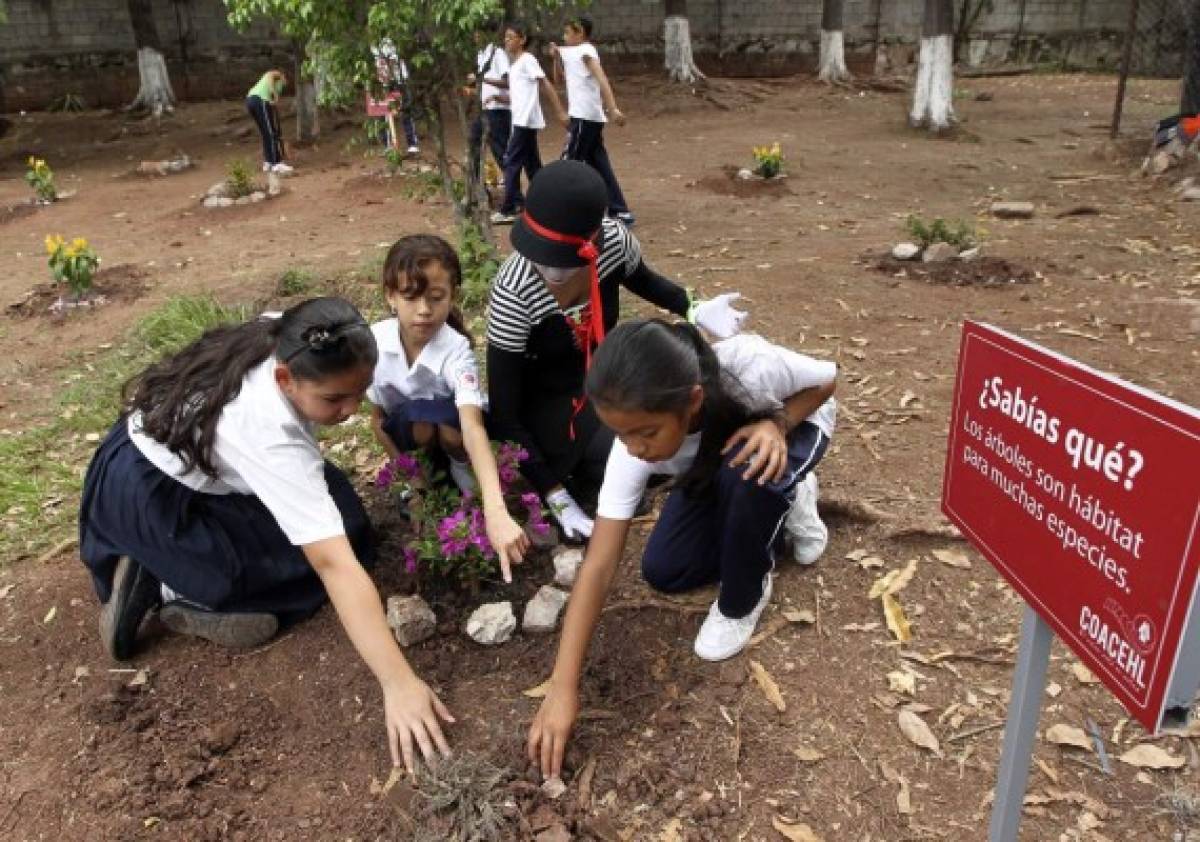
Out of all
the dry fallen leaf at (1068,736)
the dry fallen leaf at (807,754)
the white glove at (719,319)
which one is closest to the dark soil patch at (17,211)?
the white glove at (719,319)

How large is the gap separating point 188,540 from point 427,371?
84 cm

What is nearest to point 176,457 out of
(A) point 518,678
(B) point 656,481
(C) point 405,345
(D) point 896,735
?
(C) point 405,345

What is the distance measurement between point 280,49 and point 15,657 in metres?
15.8

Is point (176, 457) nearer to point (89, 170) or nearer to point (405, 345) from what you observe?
point (405, 345)

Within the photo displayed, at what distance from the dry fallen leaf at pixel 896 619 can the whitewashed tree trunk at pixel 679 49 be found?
14.1 m

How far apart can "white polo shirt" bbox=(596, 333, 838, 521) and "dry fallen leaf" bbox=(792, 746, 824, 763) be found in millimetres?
677

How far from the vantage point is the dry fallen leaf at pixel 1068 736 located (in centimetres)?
202

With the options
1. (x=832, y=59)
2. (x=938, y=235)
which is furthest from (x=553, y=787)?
(x=832, y=59)

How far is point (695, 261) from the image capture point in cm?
584

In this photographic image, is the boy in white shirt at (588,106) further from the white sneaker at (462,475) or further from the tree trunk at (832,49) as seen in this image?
the tree trunk at (832,49)

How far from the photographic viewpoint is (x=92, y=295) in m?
6.06

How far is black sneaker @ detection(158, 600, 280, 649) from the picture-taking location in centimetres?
247

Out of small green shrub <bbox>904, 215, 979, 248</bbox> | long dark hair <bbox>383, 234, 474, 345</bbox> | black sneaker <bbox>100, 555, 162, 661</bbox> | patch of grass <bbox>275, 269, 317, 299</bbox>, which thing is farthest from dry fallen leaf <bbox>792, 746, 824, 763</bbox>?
patch of grass <bbox>275, 269, 317, 299</bbox>

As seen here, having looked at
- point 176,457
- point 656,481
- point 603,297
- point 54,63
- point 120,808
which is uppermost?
point 54,63
